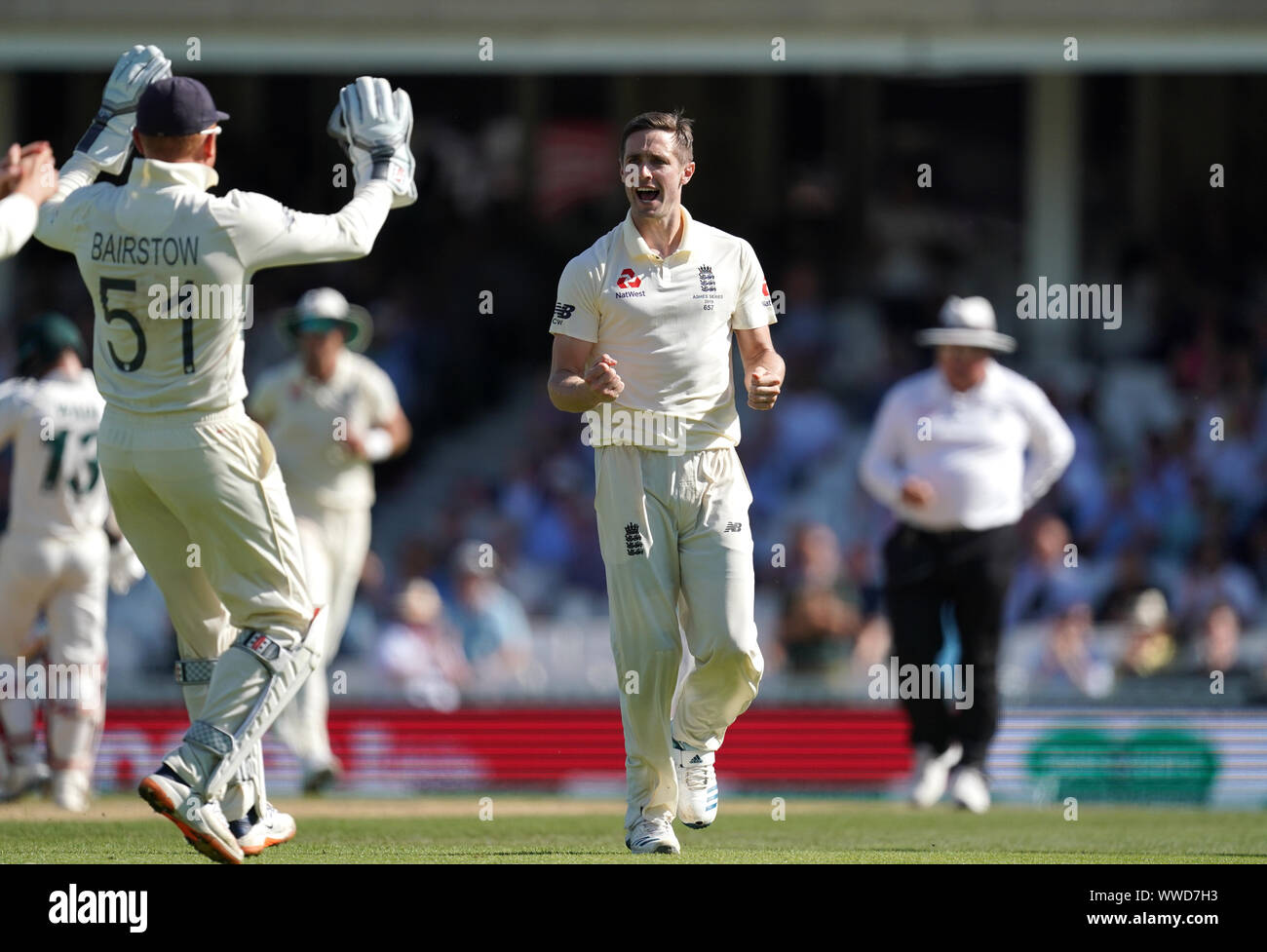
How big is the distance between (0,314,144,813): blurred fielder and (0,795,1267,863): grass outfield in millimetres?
338

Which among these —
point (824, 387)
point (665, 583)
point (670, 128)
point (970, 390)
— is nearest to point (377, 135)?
point (670, 128)

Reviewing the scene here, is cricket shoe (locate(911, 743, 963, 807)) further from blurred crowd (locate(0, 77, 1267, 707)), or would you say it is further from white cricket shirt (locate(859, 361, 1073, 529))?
blurred crowd (locate(0, 77, 1267, 707))

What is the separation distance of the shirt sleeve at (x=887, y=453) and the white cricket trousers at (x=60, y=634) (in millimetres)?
3936

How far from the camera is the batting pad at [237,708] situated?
6.89m

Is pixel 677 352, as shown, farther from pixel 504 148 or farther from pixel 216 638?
pixel 504 148

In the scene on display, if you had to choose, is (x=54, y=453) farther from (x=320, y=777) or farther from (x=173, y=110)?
(x=173, y=110)

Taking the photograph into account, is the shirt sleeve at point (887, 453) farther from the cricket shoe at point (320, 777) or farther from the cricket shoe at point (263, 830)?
the cricket shoe at point (263, 830)

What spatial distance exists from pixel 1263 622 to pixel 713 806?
9.32 meters

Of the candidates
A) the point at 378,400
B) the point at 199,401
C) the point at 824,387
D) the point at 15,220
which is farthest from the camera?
the point at 824,387

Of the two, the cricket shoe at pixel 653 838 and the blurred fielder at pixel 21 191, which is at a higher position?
the blurred fielder at pixel 21 191

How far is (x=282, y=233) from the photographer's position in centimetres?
696

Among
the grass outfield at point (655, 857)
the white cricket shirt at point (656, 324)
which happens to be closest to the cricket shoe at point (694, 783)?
the grass outfield at point (655, 857)

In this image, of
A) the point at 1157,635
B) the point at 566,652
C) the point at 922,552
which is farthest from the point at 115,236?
the point at 1157,635

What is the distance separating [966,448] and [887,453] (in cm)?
43
